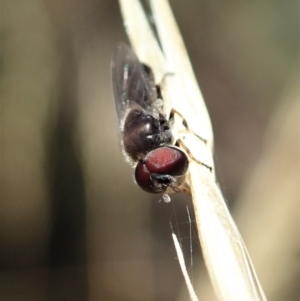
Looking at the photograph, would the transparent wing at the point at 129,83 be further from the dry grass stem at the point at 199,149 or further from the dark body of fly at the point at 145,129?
the dry grass stem at the point at 199,149

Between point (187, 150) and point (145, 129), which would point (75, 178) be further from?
point (187, 150)

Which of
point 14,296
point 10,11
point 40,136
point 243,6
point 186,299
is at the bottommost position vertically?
point 186,299

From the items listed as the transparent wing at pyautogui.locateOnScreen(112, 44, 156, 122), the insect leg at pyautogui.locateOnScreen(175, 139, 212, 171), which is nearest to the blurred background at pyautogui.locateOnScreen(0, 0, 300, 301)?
the transparent wing at pyautogui.locateOnScreen(112, 44, 156, 122)

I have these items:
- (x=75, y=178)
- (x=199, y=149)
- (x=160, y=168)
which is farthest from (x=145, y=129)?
(x=75, y=178)

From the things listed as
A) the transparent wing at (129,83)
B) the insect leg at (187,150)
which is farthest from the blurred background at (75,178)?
the insect leg at (187,150)

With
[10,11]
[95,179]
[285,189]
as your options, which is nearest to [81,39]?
[10,11]

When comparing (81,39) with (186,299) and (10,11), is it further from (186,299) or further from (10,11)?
(186,299)
